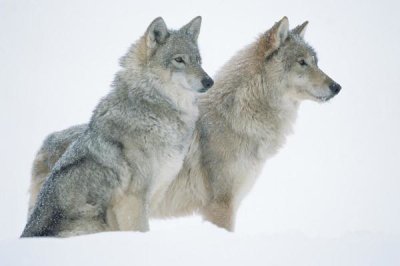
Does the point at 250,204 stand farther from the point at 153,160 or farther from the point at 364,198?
the point at 153,160

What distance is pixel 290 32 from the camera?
967 centimetres

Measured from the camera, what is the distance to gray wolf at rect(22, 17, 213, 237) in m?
7.82

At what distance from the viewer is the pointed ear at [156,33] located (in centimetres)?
845

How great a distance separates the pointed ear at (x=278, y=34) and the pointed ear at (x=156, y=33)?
1.79m

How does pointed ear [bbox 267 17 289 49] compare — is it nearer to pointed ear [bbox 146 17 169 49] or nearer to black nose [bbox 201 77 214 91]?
black nose [bbox 201 77 214 91]

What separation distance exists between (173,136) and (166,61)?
40.8 inches

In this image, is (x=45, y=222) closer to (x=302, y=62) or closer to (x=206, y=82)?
(x=206, y=82)

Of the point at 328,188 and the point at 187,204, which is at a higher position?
the point at 187,204

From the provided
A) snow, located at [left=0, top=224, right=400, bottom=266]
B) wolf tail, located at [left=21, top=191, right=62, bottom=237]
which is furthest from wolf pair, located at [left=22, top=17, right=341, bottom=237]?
snow, located at [left=0, top=224, right=400, bottom=266]

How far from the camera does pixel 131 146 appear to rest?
316 inches

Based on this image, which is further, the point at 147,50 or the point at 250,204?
the point at 250,204

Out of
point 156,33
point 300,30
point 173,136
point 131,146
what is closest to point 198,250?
point 131,146

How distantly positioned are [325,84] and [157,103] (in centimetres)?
266

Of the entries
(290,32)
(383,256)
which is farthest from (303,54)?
(383,256)
